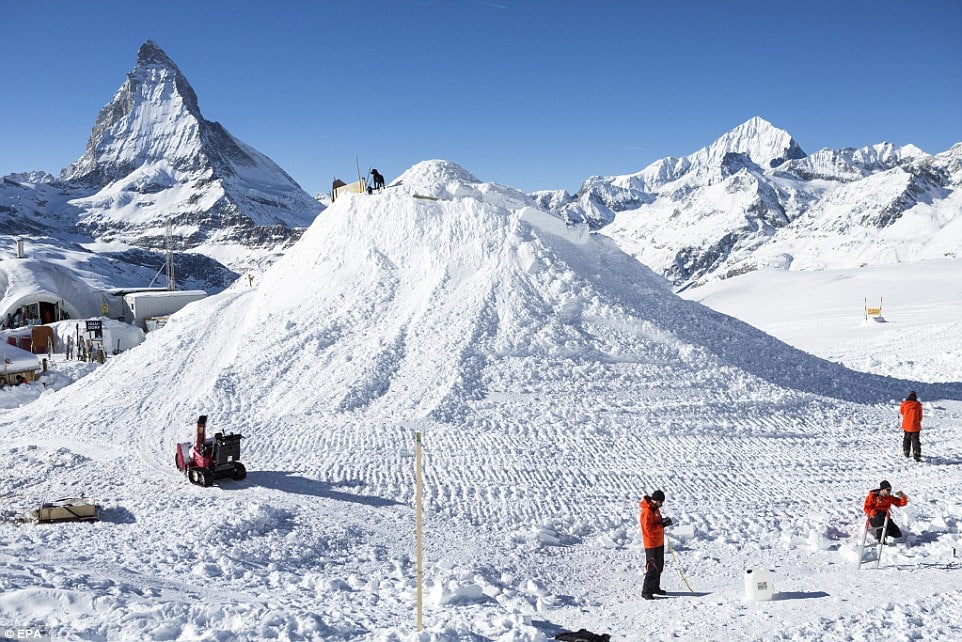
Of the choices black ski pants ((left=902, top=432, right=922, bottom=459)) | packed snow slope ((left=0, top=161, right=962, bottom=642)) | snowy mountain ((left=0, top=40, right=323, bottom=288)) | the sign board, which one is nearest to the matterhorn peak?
snowy mountain ((left=0, top=40, right=323, bottom=288))

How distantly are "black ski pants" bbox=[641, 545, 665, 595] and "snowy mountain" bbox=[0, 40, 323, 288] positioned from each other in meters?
124

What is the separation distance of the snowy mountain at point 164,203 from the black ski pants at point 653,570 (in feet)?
408

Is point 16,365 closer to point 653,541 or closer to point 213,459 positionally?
point 213,459

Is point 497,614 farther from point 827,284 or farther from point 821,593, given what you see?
point 827,284

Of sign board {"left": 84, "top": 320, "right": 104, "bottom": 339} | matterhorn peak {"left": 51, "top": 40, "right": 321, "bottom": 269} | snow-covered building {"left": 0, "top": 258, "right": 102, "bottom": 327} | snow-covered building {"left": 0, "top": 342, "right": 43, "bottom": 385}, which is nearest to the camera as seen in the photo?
snow-covered building {"left": 0, "top": 342, "right": 43, "bottom": 385}

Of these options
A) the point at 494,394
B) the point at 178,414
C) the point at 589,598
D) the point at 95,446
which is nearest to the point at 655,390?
the point at 494,394

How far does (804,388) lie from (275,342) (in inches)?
494

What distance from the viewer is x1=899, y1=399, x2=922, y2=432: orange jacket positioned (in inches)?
453

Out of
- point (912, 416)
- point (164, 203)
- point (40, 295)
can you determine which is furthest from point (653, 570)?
point (164, 203)

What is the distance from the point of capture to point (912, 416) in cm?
1152

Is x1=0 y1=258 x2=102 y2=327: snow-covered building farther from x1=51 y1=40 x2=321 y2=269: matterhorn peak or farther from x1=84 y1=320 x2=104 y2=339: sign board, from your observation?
x1=51 y1=40 x2=321 y2=269: matterhorn peak

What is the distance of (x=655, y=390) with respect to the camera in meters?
14.1

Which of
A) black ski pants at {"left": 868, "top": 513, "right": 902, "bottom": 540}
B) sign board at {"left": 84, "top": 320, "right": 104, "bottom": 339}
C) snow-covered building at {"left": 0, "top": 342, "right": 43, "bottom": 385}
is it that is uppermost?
sign board at {"left": 84, "top": 320, "right": 104, "bottom": 339}

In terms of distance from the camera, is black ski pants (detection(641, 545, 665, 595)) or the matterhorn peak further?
the matterhorn peak
